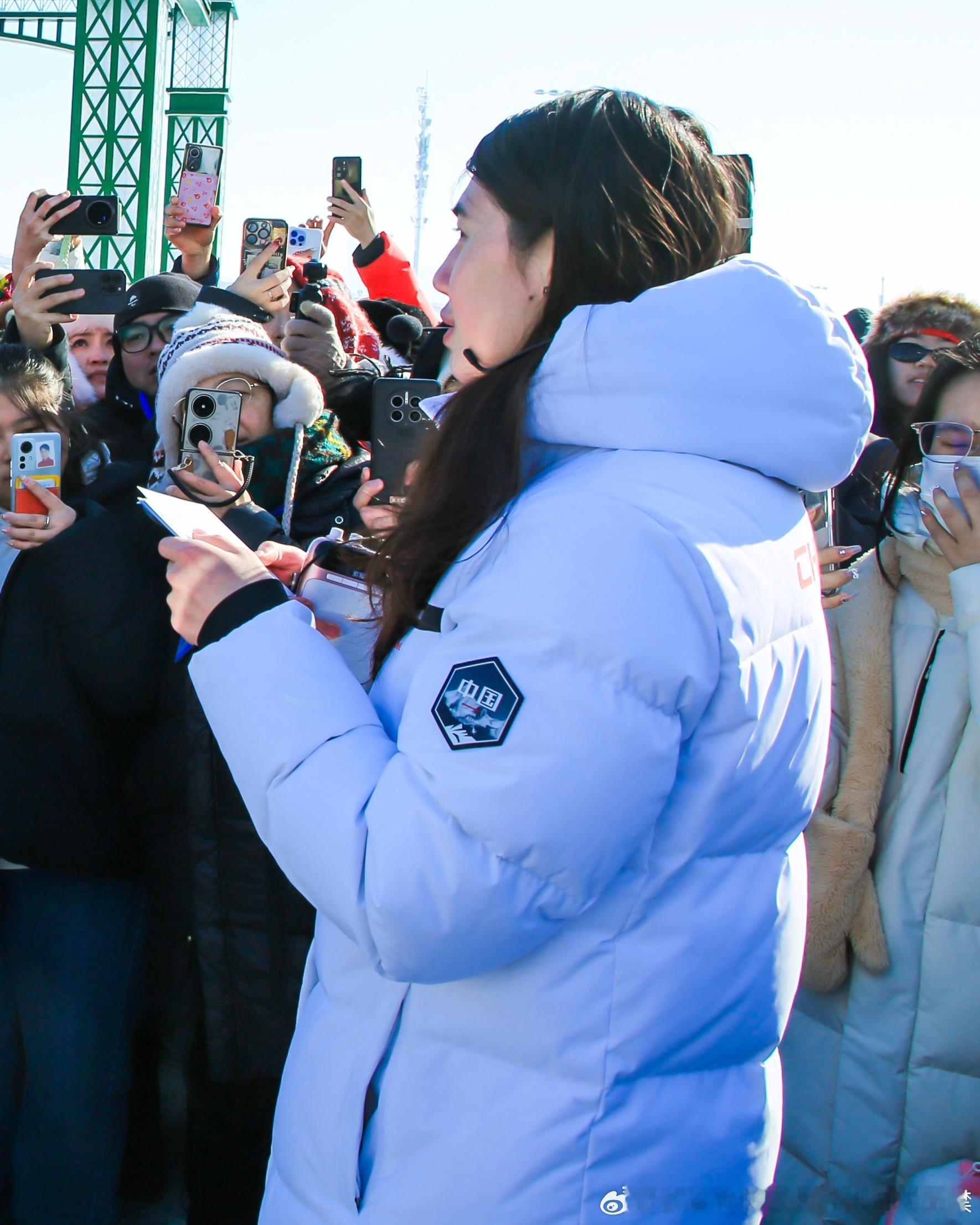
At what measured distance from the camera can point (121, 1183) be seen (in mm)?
2414

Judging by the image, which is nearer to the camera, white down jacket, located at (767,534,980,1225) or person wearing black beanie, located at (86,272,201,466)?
white down jacket, located at (767,534,980,1225)

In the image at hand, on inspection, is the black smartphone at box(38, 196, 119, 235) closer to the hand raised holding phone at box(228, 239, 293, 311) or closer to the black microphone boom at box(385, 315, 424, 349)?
the hand raised holding phone at box(228, 239, 293, 311)

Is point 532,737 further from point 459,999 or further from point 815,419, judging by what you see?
point 815,419

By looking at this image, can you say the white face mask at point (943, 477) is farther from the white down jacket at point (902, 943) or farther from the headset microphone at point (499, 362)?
the headset microphone at point (499, 362)

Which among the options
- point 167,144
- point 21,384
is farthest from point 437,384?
point 167,144

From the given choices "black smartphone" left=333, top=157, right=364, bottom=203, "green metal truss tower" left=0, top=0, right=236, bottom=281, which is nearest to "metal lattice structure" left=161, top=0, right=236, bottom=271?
"green metal truss tower" left=0, top=0, right=236, bottom=281

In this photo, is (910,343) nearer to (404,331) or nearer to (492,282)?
(404,331)

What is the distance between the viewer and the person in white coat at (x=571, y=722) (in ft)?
2.77

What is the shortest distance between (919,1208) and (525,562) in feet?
5.03

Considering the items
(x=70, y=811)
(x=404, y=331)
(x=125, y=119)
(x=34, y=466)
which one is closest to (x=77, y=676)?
A: (x=70, y=811)

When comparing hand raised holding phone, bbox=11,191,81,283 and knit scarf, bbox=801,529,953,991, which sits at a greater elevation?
hand raised holding phone, bbox=11,191,81,283

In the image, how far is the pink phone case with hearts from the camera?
366 centimetres

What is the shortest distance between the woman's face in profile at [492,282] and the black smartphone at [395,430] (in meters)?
0.72

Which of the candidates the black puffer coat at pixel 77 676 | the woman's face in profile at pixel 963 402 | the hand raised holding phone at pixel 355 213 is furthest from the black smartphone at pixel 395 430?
the hand raised holding phone at pixel 355 213
